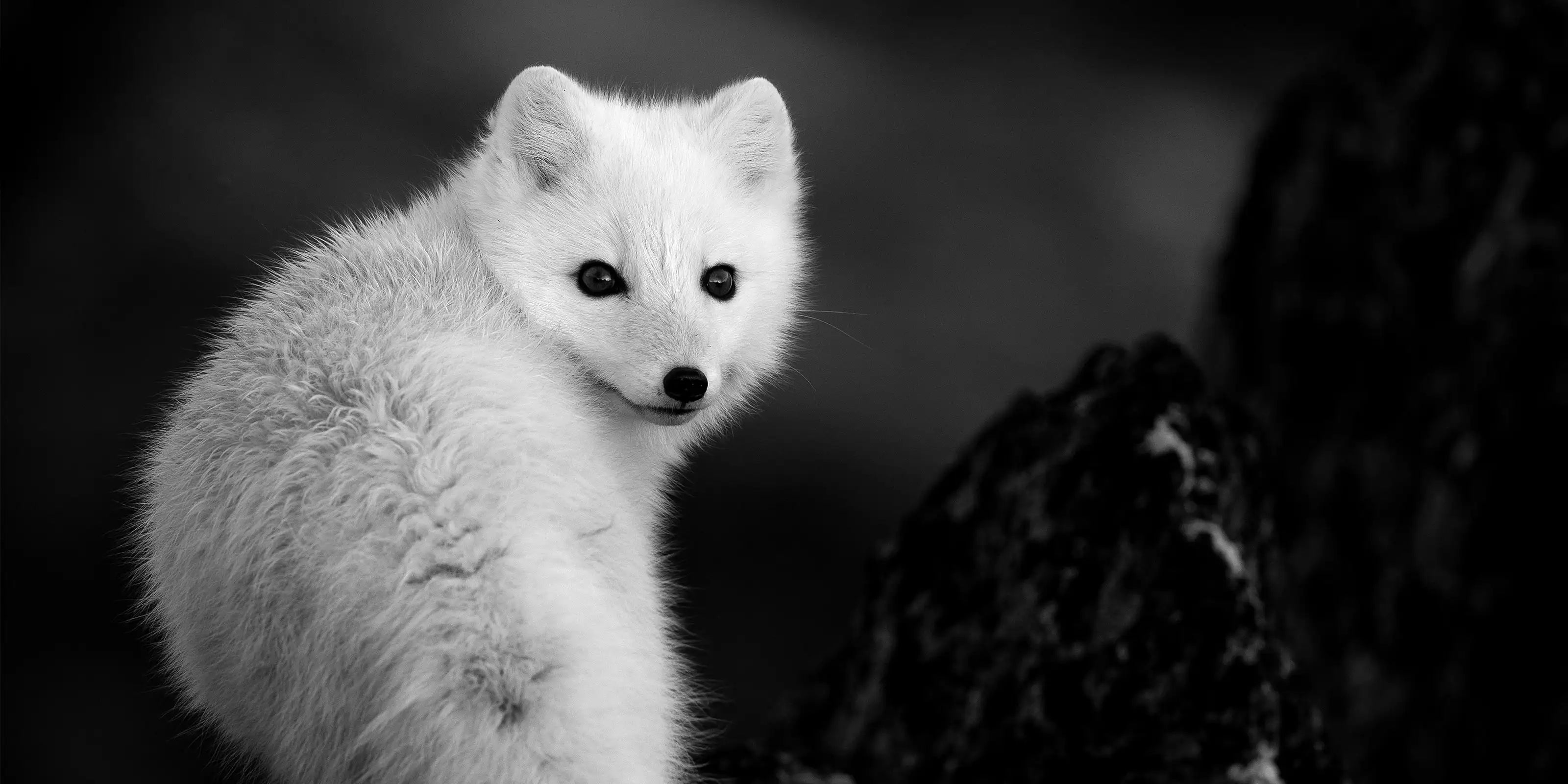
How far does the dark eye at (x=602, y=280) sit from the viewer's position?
2275mm

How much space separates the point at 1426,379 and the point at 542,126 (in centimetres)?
395

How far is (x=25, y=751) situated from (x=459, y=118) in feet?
7.91

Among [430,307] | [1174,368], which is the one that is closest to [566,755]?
[430,307]

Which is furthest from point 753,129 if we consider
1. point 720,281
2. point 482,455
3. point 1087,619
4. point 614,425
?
point 1087,619

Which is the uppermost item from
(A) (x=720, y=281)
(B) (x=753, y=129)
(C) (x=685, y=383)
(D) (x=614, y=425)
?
(B) (x=753, y=129)

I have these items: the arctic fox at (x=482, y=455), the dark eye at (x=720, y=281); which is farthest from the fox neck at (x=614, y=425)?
the dark eye at (x=720, y=281)

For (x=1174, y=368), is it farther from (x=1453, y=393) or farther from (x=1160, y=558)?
(x=1453, y=393)

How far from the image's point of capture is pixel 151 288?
4.05 metres

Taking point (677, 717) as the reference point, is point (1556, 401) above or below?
above

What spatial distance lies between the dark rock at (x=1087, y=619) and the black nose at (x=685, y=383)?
1141mm

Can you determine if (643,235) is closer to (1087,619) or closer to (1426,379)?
(1087,619)

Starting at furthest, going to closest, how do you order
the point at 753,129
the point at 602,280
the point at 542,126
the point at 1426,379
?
1. the point at 1426,379
2. the point at 753,129
3. the point at 542,126
4. the point at 602,280

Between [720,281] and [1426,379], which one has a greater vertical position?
[1426,379]

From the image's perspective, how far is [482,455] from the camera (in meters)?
1.83
